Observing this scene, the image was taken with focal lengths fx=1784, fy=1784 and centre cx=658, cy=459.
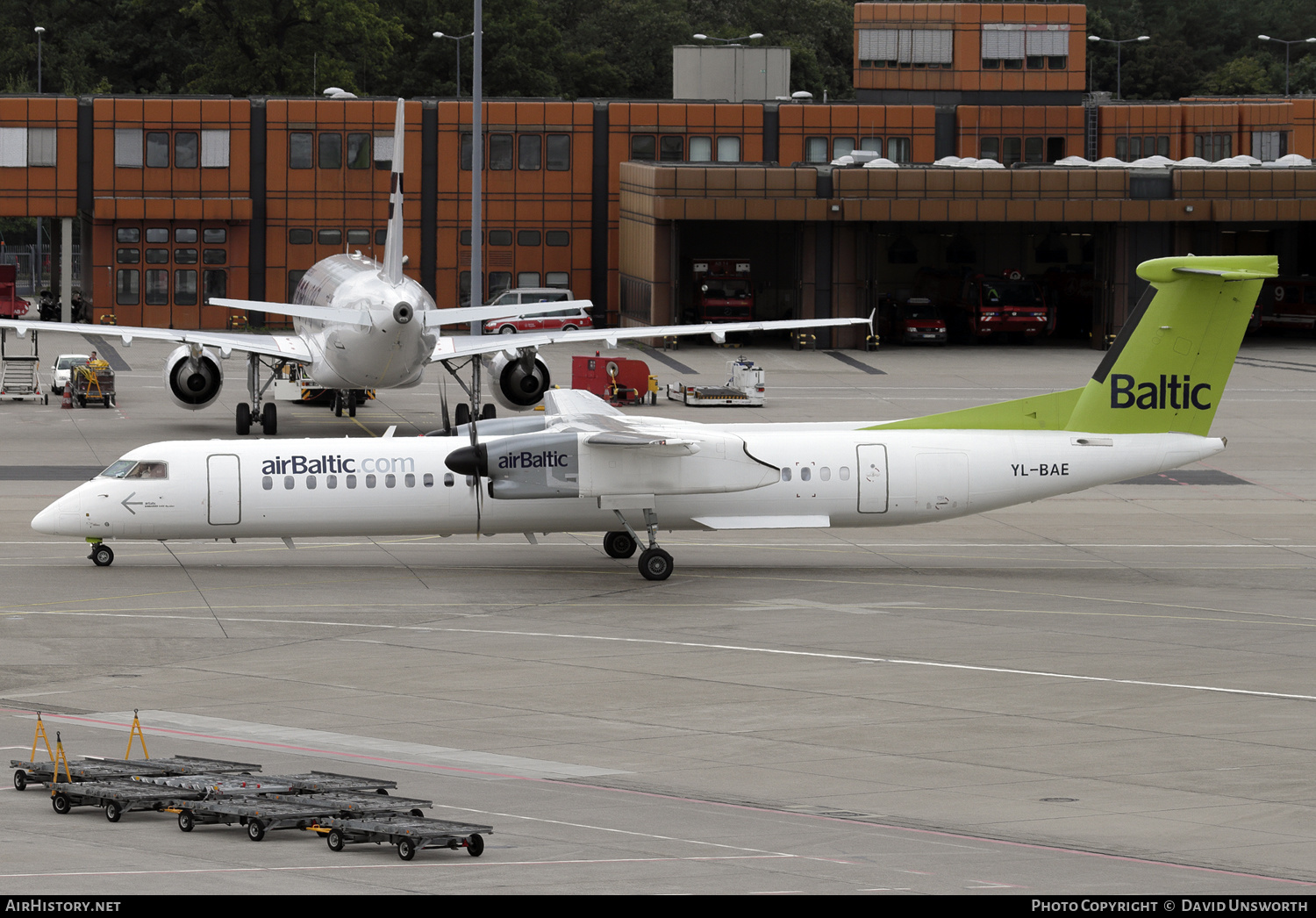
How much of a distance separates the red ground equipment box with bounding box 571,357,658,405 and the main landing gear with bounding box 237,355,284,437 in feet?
37.7

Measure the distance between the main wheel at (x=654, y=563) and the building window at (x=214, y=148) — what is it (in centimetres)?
6260

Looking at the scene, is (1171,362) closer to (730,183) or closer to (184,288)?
(730,183)

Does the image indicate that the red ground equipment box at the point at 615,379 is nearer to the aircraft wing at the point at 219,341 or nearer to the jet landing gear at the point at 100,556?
the aircraft wing at the point at 219,341

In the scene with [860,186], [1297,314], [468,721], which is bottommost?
[468,721]

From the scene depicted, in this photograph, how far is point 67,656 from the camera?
2984cm

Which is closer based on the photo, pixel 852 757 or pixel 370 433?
pixel 852 757

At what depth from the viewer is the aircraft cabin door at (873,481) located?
37000 millimetres

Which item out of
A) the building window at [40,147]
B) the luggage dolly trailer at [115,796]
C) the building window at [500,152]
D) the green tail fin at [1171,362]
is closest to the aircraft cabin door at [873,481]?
the green tail fin at [1171,362]

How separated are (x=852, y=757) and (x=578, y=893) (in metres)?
8.14

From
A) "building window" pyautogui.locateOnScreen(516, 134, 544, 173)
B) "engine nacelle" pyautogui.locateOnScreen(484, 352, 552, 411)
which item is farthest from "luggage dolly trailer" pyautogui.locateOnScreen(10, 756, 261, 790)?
"building window" pyautogui.locateOnScreen(516, 134, 544, 173)

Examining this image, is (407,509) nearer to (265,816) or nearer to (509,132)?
(265,816)

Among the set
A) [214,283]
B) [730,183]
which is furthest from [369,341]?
[214,283]
